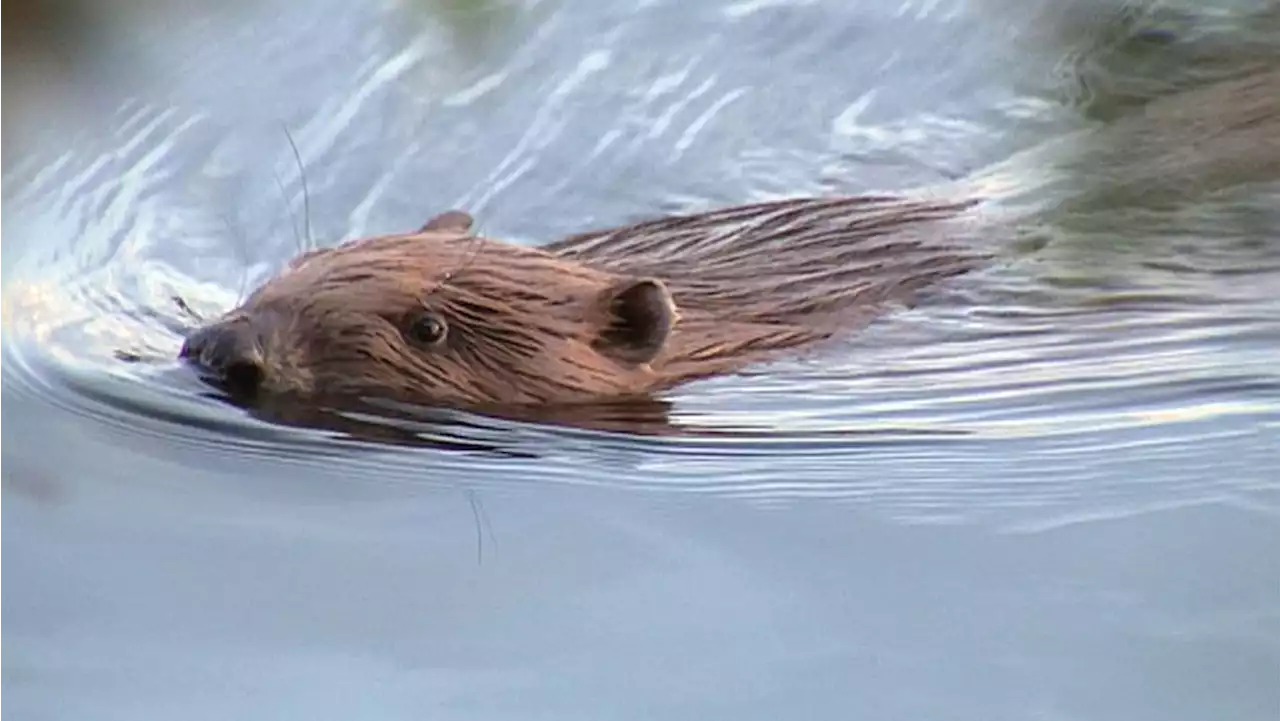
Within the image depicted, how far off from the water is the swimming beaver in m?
0.10

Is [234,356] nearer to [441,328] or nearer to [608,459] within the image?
[441,328]

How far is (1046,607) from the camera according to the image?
9.89 feet

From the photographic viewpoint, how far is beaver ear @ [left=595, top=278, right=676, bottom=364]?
13.3 ft

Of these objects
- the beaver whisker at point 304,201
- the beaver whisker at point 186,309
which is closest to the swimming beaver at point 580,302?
the beaver whisker at point 186,309

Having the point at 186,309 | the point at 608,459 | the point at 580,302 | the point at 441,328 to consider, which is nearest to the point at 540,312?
the point at 580,302

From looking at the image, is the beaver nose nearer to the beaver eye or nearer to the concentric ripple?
the concentric ripple

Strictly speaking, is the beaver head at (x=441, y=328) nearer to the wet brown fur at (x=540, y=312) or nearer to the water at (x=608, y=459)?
the wet brown fur at (x=540, y=312)

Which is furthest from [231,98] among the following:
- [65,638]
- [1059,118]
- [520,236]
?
[65,638]

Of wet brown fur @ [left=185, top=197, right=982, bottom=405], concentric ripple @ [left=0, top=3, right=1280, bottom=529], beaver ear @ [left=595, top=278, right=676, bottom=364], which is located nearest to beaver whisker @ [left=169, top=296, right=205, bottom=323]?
concentric ripple @ [left=0, top=3, right=1280, bottom=529]

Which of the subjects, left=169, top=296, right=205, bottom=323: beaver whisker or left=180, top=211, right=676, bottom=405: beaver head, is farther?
left=169, top=296, right=205, bottom=323: beaver whisker

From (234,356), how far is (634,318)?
73cm

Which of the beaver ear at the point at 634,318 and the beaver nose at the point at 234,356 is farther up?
the beaver ear at the point at 634,318

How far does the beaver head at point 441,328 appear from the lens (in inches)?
151

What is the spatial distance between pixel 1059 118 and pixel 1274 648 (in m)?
3.39
